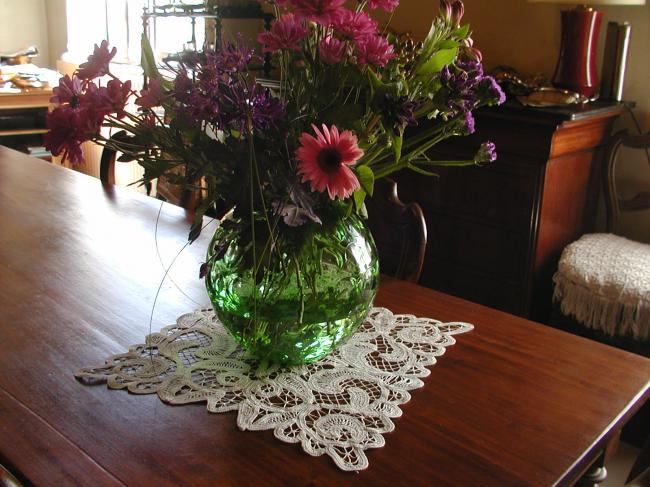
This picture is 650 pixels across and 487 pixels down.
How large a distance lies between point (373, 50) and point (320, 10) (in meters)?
0.09

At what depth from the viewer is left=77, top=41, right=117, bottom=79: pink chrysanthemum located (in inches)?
35.7

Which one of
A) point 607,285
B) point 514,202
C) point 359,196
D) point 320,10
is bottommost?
point 607,285

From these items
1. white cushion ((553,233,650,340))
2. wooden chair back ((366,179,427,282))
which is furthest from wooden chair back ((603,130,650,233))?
wooden chair back ((366,179,427,282))

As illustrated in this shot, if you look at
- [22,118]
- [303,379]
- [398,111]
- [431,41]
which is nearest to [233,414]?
[303,379]

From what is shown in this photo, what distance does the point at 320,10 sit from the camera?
794 mm

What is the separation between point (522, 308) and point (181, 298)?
1430mm

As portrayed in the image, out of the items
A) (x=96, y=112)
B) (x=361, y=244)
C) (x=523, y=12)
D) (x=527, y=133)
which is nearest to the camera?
(x=96, y=112)

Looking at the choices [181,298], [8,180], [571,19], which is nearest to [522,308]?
[571,19]

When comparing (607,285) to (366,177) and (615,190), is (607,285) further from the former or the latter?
(366,177)

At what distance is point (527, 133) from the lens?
88.4 inches

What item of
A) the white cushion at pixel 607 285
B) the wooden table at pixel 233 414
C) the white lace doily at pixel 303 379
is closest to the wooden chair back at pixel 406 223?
the wooden table at pixel 233 414

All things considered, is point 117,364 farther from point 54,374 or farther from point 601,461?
point 601,461

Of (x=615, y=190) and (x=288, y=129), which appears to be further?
(x=615, y=190)

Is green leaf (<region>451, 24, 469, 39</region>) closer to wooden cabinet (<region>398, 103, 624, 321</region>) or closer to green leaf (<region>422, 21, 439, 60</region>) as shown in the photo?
green leaf (<region>422, 21, 439, 60</region>)
